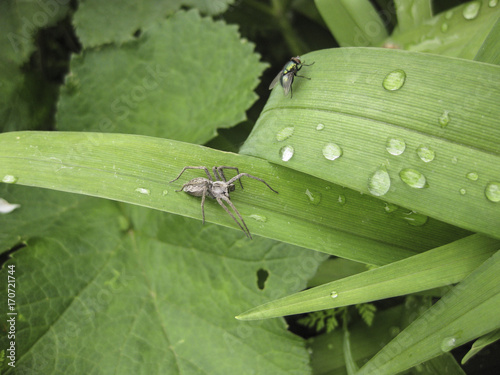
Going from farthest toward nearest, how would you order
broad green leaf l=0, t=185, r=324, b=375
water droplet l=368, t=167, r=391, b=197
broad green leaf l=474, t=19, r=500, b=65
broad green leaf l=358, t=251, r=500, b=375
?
1. broad green leaf l=0, t=185, r=324, b=375
2. broad green leaf l=474, t=19, r=500, b=65
3. water droplet l=368, t=167, r=391, b=197
4. broad green leaf l=358, t=251, r=500, b=375

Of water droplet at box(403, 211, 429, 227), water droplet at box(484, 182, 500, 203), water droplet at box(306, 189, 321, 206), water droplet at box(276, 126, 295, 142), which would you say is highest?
water droplet at box(276, 126, 295, 142)

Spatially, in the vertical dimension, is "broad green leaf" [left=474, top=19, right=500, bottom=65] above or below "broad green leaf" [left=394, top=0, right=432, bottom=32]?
below

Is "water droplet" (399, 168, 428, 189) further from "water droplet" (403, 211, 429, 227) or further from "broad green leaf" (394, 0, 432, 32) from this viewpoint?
"broad green leaf" (394, 0, 432, 32)

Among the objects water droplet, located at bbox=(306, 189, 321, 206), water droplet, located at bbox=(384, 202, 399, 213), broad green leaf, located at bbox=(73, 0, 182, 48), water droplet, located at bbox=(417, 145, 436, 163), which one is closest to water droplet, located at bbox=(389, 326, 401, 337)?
water droplet, located at bbox=(384, 202, 399, 213)

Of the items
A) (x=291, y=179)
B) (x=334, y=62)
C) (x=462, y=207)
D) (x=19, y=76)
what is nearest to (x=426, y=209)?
(x=462, y=207)

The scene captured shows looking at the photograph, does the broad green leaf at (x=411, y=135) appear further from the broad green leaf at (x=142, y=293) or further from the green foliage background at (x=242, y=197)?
the broad green leaf at (x=142, y=293)

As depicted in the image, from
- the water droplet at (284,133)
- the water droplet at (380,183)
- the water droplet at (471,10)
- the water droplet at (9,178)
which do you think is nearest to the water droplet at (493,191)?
the water droplet at (380,183)
